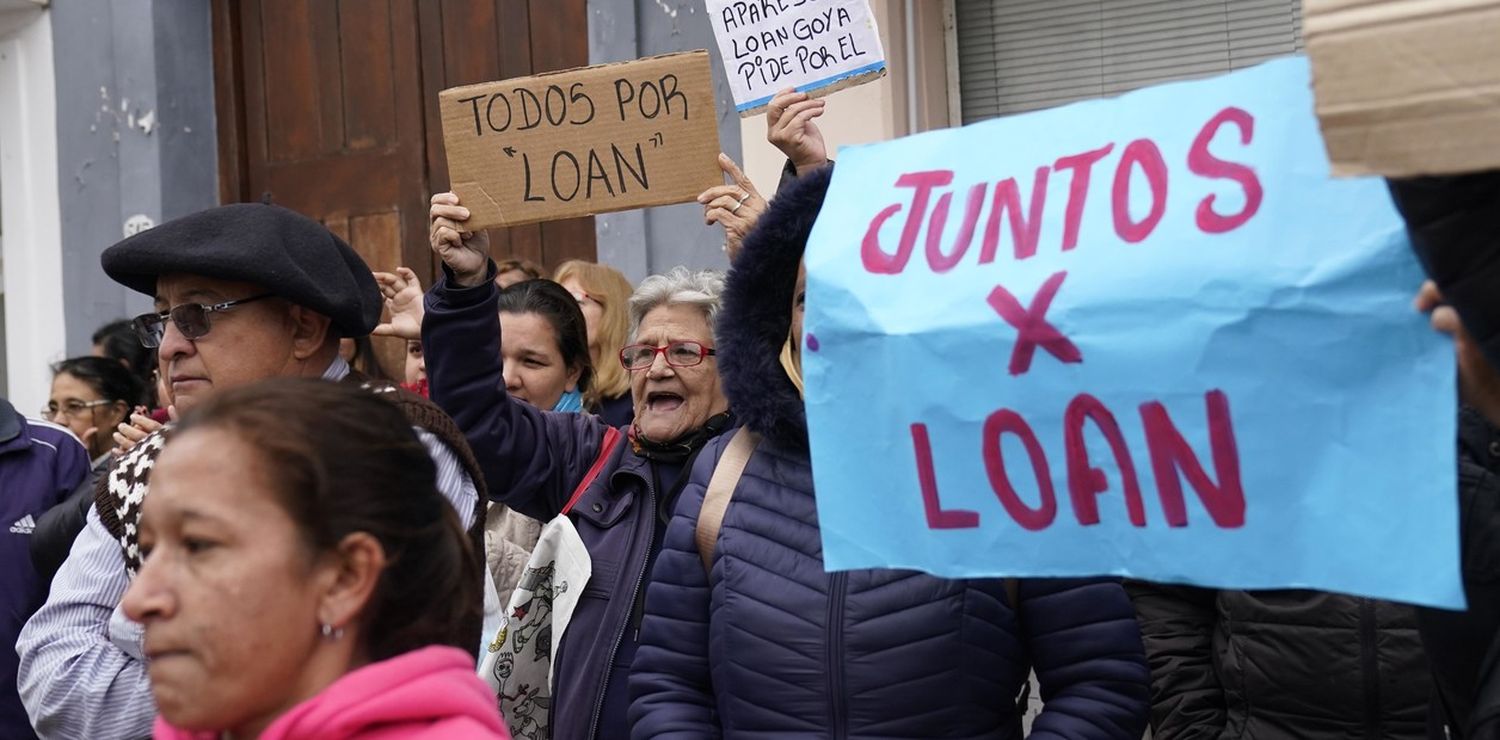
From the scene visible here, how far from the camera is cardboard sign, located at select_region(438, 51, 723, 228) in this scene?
143 inches

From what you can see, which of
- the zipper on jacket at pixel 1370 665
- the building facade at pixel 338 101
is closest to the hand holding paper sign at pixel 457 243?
the zipper on jacket at pixel 1370 665

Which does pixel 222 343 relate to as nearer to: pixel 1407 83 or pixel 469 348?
pixel 469 348

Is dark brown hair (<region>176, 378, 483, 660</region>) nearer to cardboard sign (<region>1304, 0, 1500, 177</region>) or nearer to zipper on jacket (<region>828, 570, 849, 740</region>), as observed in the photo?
zipper on jacket (<region>828, 570, 849, 740</region>)

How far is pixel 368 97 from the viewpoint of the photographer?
732 centimetres

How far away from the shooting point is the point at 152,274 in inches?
121

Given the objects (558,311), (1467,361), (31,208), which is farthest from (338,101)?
(1467,361)

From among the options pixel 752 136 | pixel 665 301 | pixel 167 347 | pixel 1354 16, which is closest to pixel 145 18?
pixel 752 136

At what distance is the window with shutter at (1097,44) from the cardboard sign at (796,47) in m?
2.20

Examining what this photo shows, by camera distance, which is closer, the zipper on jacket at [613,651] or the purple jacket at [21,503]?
the zipper on jacket at [613,651]

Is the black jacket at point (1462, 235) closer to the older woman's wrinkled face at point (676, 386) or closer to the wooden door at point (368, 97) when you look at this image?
the older woman's wrinkled face at point (676, 386)

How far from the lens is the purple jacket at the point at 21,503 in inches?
156

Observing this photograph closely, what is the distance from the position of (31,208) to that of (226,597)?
21.9ft

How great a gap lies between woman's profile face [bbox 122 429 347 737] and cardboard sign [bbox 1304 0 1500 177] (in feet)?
3.76

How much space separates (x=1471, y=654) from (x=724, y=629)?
112cm
